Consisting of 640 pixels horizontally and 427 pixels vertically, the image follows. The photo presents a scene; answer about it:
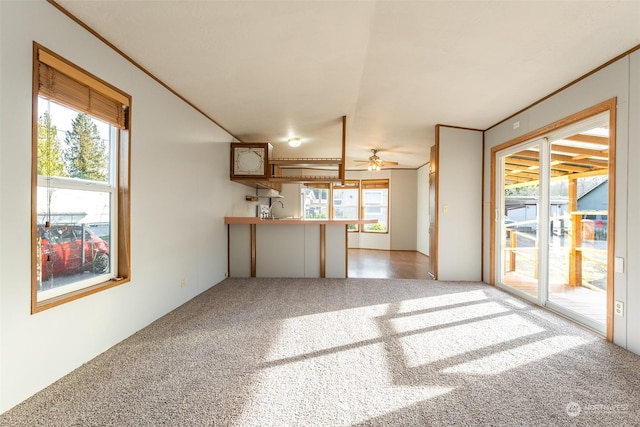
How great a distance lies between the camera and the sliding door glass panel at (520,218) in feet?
12.4

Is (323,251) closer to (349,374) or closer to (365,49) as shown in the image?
(349,374)

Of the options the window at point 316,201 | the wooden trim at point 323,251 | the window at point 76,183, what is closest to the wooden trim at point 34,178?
the window at point 76,183

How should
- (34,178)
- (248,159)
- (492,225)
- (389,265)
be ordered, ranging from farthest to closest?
1. (389,265)
2. (248,159)
3. (492,225)
4. (34,178)

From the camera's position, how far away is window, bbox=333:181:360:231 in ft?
30.7

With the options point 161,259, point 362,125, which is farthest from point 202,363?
point 362,125

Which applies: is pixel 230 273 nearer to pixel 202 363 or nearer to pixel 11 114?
pixel 202 363

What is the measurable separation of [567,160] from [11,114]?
4723 mm

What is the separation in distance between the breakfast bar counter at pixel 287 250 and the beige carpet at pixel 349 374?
169cm

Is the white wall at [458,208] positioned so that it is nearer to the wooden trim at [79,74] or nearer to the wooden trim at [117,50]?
the wooden trim at [117,50]

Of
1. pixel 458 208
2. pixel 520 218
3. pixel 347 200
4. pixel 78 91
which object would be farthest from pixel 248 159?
pixel 347 200

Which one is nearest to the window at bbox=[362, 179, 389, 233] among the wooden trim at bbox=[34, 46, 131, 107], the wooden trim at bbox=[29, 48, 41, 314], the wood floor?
the wood floor

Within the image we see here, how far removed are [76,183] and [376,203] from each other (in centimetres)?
792

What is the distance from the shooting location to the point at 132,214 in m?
2.61

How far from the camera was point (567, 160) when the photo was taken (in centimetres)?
332
